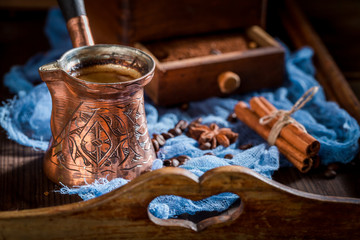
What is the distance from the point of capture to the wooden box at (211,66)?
4.83ft

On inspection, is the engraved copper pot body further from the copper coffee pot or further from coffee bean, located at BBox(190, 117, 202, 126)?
coffee bean, located at BBox(190, 117, 202, 126)

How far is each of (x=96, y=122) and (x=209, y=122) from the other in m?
0.51

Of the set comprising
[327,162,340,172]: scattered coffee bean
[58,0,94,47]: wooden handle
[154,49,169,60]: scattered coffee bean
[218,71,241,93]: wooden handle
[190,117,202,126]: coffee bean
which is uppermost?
[58,0,94,47]: wooden handle

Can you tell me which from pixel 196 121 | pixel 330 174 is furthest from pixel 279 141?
pixel 196 121

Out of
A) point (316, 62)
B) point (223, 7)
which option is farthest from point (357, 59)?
point (223, 7)

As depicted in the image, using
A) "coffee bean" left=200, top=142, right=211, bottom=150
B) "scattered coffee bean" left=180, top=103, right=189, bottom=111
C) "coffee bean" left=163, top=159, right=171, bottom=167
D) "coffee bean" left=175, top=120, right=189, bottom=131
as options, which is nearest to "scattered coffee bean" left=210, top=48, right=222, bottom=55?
"scattered coffee bean" left=180, top=103, right=189, bottom=111

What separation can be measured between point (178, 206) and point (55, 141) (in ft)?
1.14

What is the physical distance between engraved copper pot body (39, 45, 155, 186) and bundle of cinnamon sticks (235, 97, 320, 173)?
1.35ft

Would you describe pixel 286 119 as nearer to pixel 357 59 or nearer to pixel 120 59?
pixel 120 59

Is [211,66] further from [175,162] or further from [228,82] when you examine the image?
[175,162]

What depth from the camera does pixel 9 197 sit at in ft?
3.60

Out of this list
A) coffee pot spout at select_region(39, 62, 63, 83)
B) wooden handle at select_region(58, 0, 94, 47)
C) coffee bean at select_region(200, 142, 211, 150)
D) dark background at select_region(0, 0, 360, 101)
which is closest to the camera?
coffee pot spout at select_region(39, 62, 63, 83)

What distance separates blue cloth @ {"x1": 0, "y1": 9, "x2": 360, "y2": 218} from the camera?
3.51 ft

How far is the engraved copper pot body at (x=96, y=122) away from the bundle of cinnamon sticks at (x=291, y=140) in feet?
1.35
